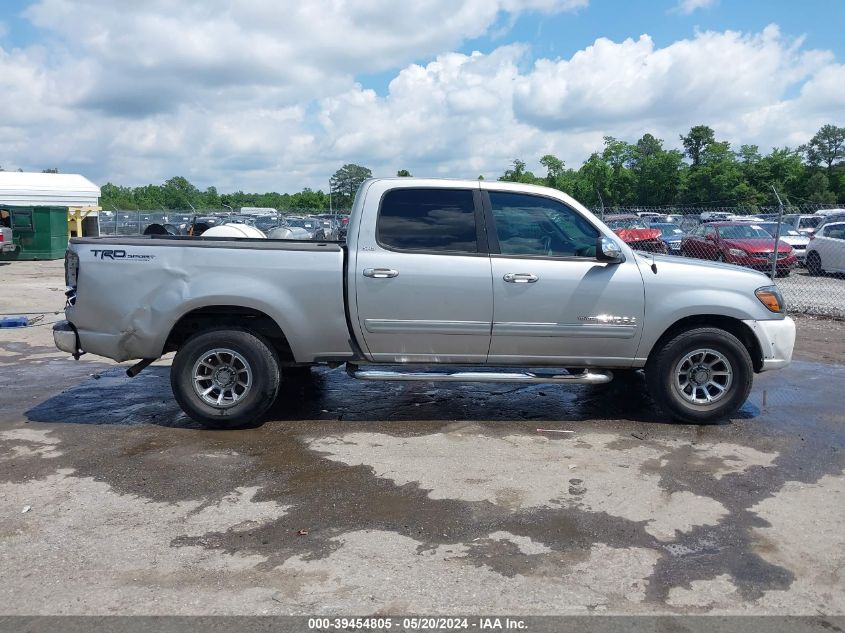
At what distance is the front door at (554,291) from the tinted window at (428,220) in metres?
0.20

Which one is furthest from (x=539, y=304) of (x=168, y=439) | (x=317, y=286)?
(x=168, y=439)

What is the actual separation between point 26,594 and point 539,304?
389cm

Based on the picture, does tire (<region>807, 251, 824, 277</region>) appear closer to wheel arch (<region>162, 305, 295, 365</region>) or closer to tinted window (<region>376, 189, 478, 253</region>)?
tinted window (<region>376, 189, 478, 253</region>)

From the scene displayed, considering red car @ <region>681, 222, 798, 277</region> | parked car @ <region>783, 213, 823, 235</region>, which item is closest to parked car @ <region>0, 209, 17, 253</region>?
red car @ <region>681, 222, 798, 277</region>

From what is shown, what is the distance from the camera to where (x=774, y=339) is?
19.2 ft

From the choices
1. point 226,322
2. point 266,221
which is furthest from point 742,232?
point 266,221

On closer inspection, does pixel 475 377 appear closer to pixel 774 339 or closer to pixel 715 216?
pixel 774 339

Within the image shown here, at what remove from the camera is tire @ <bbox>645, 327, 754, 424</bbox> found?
18.9ft

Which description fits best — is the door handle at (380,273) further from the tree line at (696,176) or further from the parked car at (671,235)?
the tree line at (696,176)

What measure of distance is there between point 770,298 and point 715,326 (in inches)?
19.5

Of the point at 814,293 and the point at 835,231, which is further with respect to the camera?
the point at 835,231

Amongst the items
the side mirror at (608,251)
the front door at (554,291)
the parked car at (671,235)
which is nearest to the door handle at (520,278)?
the front door at (554,291)

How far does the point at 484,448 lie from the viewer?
5.29 m

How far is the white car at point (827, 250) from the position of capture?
18688mm
